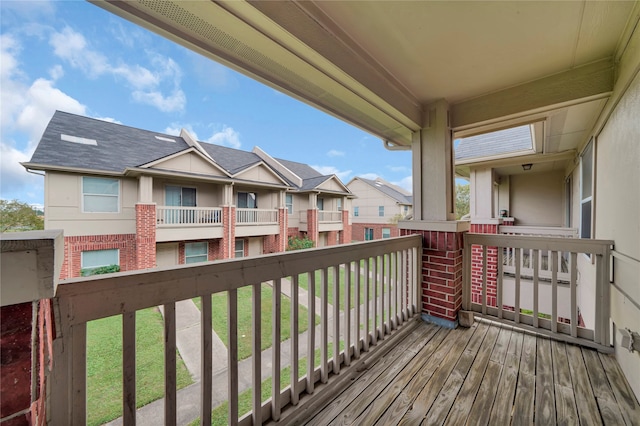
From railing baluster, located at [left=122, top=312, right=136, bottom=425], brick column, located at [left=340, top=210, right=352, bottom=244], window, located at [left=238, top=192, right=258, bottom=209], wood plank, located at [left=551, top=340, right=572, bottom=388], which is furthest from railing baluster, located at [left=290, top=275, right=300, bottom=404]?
brick column, located at [left=340, top=210, right=352, bottom=244]

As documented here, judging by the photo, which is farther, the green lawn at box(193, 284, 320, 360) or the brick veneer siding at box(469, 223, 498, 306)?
the brick veneer siding at box(469, 223, 498, 306)

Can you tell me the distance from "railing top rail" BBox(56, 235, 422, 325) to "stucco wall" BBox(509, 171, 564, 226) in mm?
6637

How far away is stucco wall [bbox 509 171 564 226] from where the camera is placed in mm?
5555

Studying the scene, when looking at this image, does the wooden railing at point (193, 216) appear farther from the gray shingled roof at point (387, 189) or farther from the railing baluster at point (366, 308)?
the gray shingled roof at point (387, 189)

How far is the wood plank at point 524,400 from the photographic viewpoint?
1.30 m

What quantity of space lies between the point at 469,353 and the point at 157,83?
4400mm

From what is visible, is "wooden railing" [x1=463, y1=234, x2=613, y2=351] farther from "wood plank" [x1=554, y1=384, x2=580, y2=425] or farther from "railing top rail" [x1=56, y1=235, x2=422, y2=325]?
"railing top rail" [x1=56, y1=235, x2=422, y2=325]

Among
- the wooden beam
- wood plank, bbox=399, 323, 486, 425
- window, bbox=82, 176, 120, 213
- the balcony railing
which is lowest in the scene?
wood plank, bbox=399, 323, 486, 425

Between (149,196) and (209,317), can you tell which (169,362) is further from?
(149,196)

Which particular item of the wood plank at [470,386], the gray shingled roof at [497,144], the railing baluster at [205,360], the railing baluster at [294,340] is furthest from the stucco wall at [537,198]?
the railing baluster at [205,360]

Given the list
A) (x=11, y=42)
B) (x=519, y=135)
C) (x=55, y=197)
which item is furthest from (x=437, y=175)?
(x=55, y=197)

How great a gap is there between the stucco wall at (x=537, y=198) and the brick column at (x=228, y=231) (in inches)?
257

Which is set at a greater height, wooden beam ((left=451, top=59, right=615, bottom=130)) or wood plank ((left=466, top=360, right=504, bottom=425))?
wooden beam ((left=451, top=59, right=615, bottom=130))

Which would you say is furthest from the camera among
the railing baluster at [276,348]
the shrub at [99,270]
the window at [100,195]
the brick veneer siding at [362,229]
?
the brick veneer siding at [362,229]
